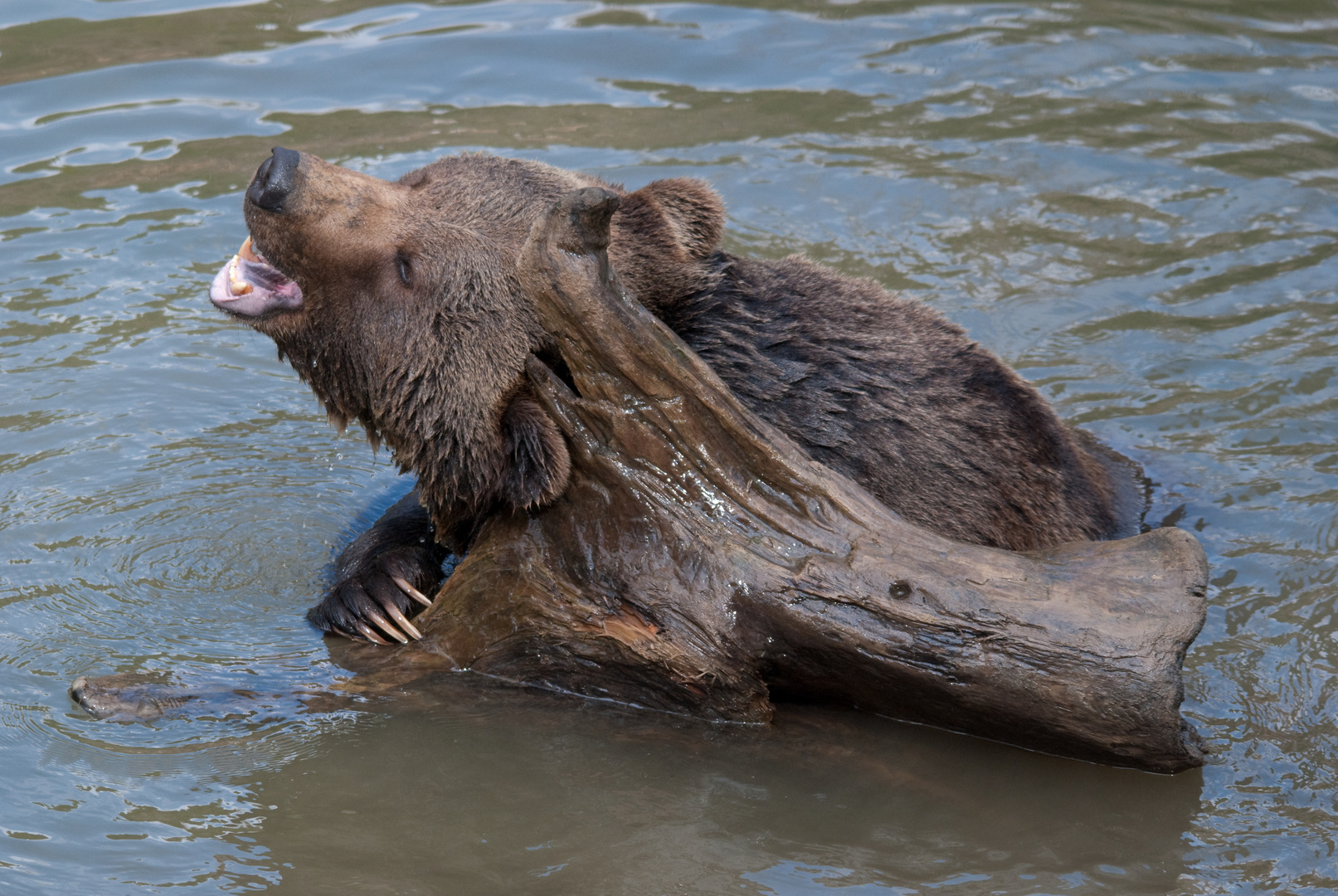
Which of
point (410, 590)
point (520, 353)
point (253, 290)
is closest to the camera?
point (520, 353)

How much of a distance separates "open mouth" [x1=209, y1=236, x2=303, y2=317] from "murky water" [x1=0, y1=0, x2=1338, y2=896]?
4.11 ft

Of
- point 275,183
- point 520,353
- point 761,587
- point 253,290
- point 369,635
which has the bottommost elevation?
point 369,635

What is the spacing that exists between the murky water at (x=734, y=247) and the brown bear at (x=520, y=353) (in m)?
0.73

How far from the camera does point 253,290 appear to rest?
4.83 m

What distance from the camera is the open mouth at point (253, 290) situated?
4.80 m

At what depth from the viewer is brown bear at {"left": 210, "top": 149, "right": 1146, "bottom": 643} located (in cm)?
467

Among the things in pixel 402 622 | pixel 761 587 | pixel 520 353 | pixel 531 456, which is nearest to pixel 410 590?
pixel 402 622

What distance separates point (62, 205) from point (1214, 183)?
7326 millimetres

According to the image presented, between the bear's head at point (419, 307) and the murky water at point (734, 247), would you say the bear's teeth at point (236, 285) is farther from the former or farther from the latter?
the murky water at point (734, 247)

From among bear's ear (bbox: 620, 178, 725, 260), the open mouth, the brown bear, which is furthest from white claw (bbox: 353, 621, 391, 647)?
bear's ear (bbox: 620, 178, 725, 260)

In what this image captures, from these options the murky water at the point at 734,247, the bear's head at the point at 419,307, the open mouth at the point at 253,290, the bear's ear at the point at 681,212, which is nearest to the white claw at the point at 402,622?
the murky water at the point at 734,247

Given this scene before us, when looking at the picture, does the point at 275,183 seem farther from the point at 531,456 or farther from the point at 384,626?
the point at 384,626

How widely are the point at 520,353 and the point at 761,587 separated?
3.76ft

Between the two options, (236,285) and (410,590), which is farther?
(410,590)
